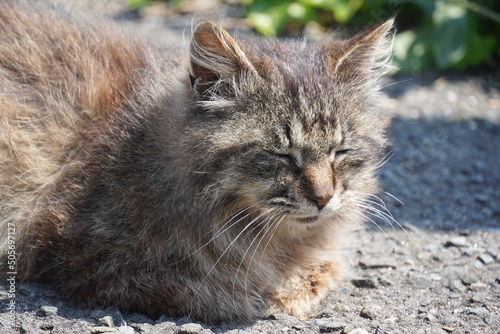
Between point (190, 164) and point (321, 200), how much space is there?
2.38 feet

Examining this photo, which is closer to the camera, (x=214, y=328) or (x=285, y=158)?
(x=285, y=158)

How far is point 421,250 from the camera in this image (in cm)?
438

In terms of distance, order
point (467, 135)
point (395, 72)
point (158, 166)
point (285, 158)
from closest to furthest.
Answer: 1. point (285, 158)
2. point (158, 166)
3. point (467, 135)
4. point (395, 72)

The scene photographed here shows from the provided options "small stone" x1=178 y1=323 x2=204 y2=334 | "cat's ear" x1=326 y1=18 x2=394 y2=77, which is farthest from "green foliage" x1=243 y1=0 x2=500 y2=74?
"small stone" x1=178 y1=323 x2=204 y2=334

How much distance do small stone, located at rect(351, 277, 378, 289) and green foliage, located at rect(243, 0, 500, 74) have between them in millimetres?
3238

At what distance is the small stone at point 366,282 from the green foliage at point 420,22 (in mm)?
3238

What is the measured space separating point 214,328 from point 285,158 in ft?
3.50

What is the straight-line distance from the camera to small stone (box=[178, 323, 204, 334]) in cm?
317

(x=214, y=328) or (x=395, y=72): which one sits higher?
(x=395, y=72)

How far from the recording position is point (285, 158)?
316 cm

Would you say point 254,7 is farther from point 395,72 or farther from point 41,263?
point 41,263

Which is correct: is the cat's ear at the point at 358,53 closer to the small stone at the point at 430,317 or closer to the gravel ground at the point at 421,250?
the gravel ground at the point at 421,250

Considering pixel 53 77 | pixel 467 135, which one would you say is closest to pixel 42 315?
pixel 53 77

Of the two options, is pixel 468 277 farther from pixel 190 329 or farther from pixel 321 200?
pixel 190 329
